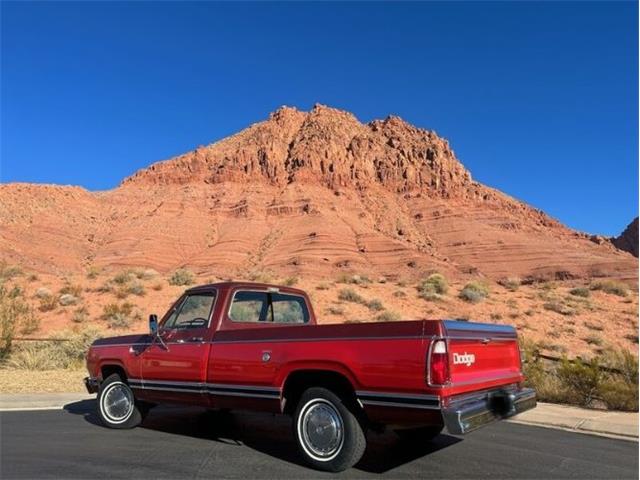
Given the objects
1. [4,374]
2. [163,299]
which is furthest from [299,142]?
[4,374]

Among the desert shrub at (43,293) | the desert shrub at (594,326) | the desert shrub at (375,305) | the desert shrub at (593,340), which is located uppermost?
the desert shrub at (43,293)

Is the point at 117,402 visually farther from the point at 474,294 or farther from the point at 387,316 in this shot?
the point at 474,294

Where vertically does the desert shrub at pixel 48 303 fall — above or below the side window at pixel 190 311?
above

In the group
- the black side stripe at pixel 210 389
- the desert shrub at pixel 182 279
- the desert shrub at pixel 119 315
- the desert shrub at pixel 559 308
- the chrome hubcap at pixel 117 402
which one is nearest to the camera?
the black side stripe at pixel 210 389

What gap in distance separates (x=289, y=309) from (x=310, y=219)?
223ft

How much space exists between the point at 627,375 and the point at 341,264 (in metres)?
54.1

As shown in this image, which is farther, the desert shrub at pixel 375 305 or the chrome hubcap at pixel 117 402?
the desert shrub at pixel 375 305

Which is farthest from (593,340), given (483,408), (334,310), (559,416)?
(483,408)

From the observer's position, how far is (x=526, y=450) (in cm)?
689

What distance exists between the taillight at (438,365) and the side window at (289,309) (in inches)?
119

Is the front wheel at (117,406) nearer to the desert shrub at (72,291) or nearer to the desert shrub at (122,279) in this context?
the desert shrub at (72,291)

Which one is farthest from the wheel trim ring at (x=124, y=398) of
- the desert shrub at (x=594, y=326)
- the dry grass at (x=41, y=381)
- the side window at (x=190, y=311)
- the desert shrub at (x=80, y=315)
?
the desert shrub at (x=594, y=326)

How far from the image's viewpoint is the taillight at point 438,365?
515 centimetres

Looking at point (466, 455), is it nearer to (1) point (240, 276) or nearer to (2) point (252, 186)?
(1) point (240, 276)
